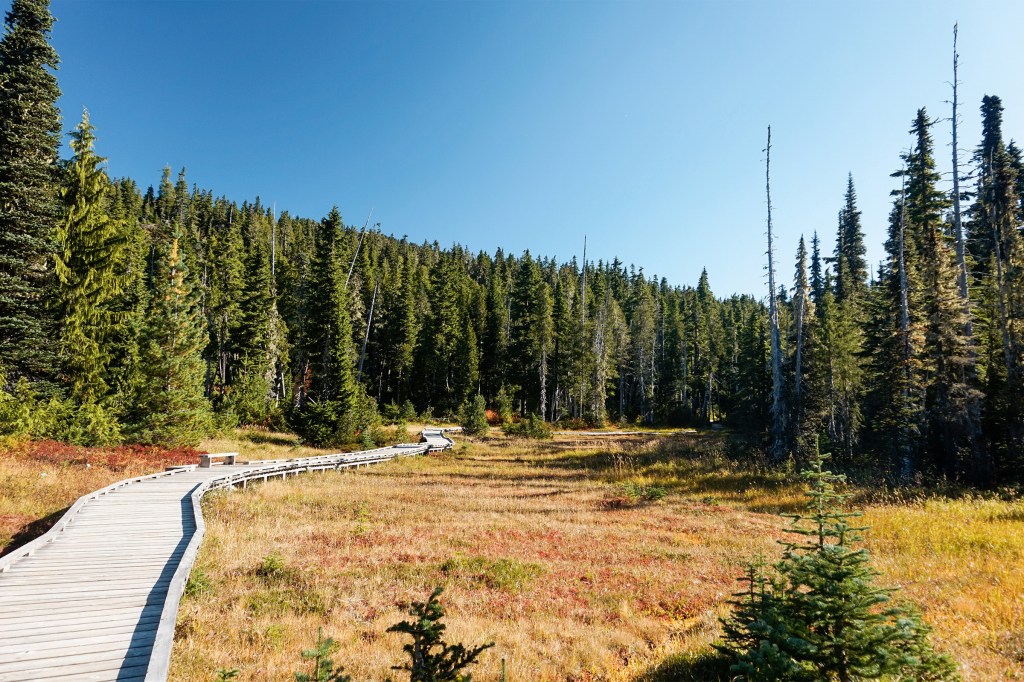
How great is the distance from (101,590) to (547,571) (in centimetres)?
929

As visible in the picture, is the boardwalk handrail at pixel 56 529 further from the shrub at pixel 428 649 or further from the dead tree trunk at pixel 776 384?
the dead tree trunk at pixel 776 384

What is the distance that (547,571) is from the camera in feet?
38.9

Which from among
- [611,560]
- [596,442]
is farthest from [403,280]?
[611,560]

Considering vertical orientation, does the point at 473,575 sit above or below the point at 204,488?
below

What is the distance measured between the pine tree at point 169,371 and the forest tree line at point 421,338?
0.37 ft

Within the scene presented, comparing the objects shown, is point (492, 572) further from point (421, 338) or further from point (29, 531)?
point (421, 338)

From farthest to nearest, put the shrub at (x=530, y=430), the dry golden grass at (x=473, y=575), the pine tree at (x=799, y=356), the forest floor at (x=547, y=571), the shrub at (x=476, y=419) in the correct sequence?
1. the shrub at (x=476, y=419)
2. the shrub at (x=530, y=430)
3. the pine tree at (x=799, y=356)
4. the dry golden grass at (x=473, y=575)
5. the forest floor at (x=547, y=571)

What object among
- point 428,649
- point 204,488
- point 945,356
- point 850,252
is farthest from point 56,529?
point 850,252

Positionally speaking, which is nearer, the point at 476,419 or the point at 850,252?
the point at 476,419

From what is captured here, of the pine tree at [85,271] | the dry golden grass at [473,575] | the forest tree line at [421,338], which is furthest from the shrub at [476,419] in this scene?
the pine tree at [85,271]

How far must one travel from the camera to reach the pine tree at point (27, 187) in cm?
2044

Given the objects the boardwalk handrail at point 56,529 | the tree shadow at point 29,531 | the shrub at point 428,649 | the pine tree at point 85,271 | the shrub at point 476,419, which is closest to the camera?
the shrub at point 428,649

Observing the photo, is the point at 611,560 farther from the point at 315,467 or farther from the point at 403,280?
the point at 403,280

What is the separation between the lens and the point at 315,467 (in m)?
27.4
